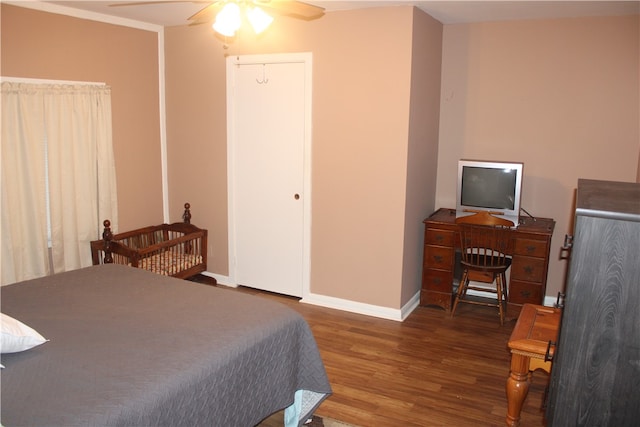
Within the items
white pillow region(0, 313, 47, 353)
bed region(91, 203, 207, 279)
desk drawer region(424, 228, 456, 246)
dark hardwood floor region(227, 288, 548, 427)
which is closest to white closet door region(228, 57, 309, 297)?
bed region(91, 203, 207, 279)

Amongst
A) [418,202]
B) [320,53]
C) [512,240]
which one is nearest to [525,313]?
[512,240]

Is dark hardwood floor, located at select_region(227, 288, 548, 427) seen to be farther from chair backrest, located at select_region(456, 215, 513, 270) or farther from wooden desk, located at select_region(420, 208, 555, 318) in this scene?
chair backrest, located at select_region(456, 215, 513, 270)

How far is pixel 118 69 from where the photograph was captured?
454cm

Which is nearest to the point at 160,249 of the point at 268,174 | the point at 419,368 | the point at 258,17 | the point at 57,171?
the point at 57,171

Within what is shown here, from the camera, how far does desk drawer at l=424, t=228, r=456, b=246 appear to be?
435 centimetres

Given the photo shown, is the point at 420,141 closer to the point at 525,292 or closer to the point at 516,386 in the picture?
the point at 525,292

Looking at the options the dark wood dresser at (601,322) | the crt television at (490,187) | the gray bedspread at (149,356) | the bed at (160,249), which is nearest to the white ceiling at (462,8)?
the crt television at (490,187)

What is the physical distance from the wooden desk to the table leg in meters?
1.60

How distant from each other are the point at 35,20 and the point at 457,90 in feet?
11.1

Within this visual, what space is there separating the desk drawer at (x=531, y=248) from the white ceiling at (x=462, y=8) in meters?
1.74

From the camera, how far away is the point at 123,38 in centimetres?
456

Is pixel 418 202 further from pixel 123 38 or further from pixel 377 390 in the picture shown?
pixel 123 38

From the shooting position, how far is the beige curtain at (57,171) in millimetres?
3783

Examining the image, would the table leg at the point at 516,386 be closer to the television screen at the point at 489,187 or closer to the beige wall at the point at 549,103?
the television screen at the point at 489,187
